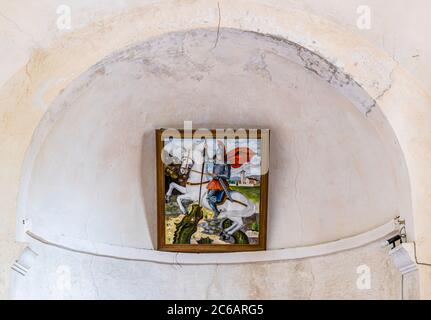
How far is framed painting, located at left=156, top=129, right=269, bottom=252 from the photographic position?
17.6 ft

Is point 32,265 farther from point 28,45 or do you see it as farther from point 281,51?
point 281,51

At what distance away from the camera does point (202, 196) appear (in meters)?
5.50

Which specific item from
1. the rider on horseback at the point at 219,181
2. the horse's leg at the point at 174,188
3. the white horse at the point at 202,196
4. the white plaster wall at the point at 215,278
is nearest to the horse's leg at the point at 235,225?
the white horse at the point at 202,196

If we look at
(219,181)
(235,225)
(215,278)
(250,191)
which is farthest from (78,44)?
(215,278)

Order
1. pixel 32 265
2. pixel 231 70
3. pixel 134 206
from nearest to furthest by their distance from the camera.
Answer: pixel 32 265, pixel 231 70, pixel 134 206

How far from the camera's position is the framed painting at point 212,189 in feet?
17.6

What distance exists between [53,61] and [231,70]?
120 centimetres

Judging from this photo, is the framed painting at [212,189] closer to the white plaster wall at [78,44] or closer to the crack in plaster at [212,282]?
the crack in plaster at [212,282]

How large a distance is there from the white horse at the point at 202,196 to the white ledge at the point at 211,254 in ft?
0.78

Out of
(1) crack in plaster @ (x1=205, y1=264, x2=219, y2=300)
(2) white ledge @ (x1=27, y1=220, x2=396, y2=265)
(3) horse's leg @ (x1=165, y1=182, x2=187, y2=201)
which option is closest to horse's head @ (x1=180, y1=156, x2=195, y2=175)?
(3) horse's leg @ (x1=165, y1=182, x2=187, y2=201)

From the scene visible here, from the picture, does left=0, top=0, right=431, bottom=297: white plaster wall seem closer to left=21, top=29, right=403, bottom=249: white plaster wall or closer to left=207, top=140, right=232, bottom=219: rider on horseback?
left=21, top=29, right=403, bottom=249: white plaster wall

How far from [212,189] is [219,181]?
0.25 ft
